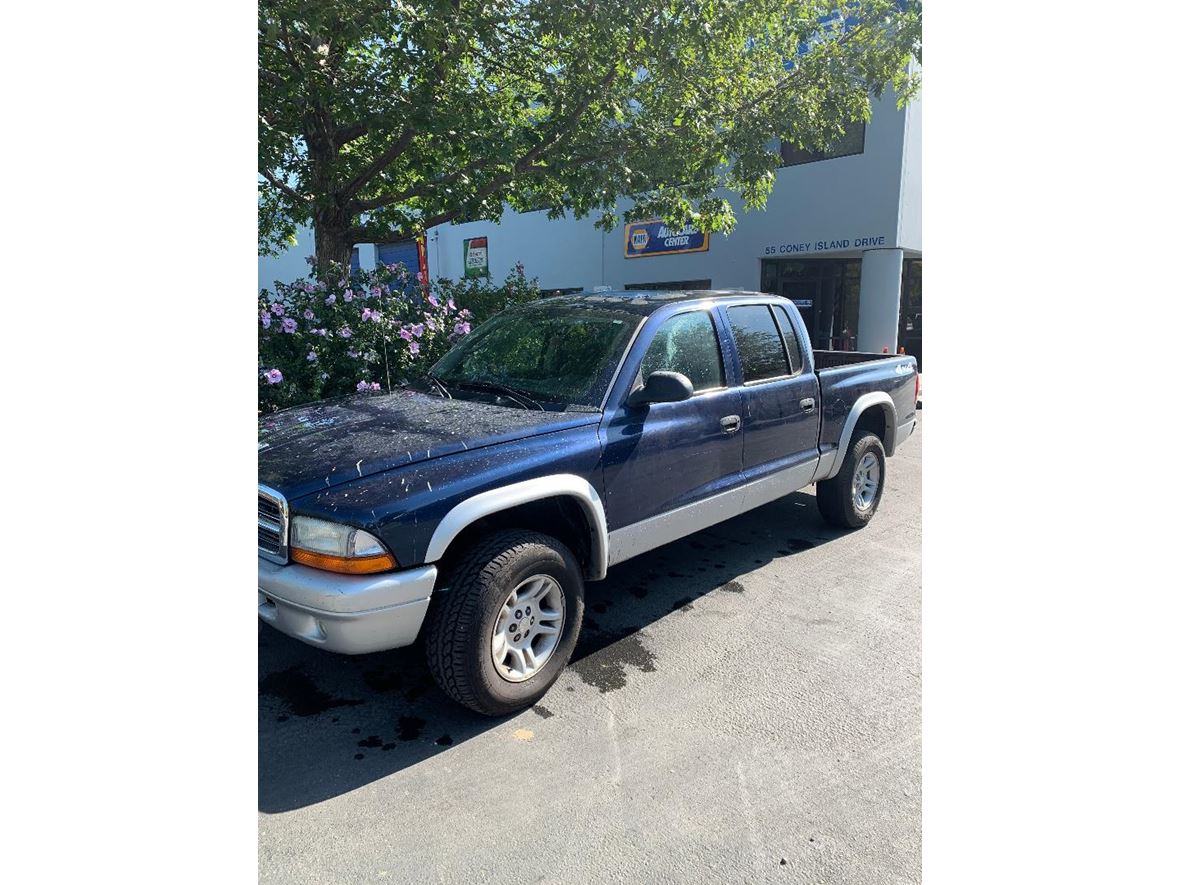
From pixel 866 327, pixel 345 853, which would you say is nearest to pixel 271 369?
pixel 345 853

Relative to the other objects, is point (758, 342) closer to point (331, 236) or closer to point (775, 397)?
point (775, 397)

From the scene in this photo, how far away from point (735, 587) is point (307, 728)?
2.53 m

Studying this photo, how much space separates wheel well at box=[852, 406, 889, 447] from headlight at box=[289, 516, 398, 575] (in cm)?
387

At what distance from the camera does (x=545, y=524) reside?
11.1 ft

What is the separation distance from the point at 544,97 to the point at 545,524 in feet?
19.8

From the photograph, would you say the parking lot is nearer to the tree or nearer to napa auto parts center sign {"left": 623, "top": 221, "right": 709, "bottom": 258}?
the tree

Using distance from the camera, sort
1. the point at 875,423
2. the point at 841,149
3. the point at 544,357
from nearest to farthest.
→ the point at 544,357 < the point at 875,423 < the point at 841,149

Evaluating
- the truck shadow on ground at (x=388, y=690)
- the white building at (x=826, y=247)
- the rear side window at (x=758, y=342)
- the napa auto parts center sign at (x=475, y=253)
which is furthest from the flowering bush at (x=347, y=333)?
the napa auto parts center sign at (x=475, y=253)

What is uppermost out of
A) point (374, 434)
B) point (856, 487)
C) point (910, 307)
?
point (910, 307)

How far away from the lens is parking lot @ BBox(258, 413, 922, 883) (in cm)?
232

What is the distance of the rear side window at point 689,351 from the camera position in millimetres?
3836

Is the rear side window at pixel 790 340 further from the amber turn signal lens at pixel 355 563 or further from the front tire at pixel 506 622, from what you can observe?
the amber turn signal lens at pixel 355 563

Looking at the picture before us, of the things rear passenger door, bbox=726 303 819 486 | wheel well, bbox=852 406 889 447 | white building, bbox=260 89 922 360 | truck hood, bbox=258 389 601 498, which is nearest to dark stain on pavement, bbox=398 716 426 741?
truck hood, bbox=258 389 601 498

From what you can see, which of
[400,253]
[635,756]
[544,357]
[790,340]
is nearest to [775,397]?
[790,340]
